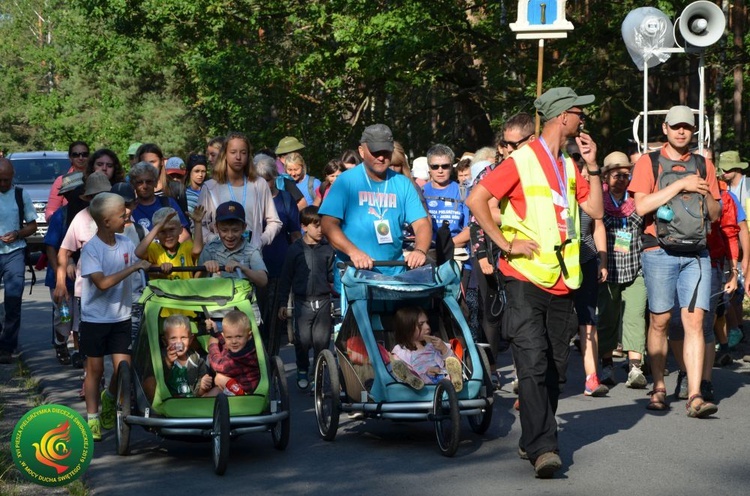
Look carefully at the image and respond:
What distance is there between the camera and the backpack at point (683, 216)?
30.7 ft

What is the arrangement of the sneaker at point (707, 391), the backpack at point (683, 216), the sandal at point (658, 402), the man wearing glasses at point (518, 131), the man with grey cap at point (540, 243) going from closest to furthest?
the man with grey cap at point (540, 243), the backpack at point (683, 216), the sandal at point (658, 402), the sneaker at point (707, 391), the man wearing glasses at point (518, 131)

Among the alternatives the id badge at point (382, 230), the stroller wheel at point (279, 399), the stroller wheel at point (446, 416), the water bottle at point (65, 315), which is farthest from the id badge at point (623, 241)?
the water bottle at point (65, 315)

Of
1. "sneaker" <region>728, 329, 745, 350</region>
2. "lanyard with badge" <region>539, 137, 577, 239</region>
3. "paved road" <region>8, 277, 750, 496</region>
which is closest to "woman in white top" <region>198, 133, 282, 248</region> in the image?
"paved road" <region>8, 277, 750, 496</region>

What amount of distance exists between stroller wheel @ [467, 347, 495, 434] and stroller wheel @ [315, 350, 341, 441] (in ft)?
3.04

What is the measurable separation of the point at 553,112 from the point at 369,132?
1.76 meters

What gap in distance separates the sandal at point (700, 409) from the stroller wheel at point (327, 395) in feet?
8.33

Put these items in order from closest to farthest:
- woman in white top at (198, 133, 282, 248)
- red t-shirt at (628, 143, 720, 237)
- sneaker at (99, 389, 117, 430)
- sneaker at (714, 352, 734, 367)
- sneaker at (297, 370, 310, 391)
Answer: sneaker at (99, 389, 117, 430)
red t-shirt at (628, 143, 720, 237)
woman in white top at (198, 133, 282, 248)
sneaker at (297, 370, 310, 391)
sneaker at (714, 352, 734, 367)

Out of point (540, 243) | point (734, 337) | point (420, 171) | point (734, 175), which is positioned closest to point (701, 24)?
point (734, 175)

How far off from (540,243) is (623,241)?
4077 mm

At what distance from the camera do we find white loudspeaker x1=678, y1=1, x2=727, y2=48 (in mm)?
14672

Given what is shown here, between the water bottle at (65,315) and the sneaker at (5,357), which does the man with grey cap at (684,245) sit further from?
the sneaker at (5,357)

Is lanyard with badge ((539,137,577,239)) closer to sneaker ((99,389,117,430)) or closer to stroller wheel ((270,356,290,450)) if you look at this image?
stroller wheel ((270,356,290,450))

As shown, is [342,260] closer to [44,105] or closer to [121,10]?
[121,10]

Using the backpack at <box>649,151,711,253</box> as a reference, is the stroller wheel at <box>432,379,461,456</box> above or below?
below
